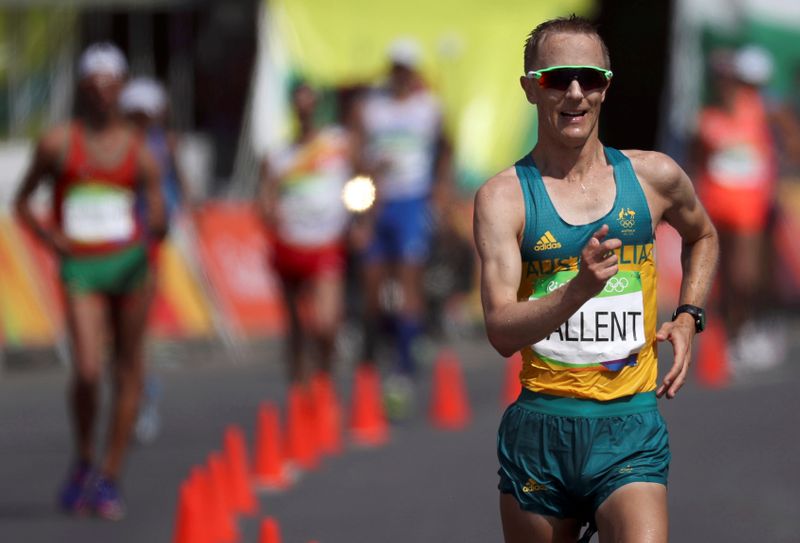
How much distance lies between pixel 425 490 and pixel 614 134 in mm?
15464

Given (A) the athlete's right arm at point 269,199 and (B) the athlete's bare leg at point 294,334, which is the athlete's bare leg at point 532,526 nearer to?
(B) the athlete's bare leg at point 294,334

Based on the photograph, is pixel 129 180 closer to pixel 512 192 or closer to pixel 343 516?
pixel 343 516

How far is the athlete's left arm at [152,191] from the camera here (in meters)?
9.53

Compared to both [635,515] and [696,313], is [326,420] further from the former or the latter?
[635,515]

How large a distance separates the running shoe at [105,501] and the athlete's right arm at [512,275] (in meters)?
4.56

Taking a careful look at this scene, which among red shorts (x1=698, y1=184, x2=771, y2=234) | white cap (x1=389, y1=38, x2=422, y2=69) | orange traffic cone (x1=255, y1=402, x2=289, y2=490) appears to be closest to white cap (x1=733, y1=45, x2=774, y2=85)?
red shorts (x1=698, y1=184, x2=771, y2=234)

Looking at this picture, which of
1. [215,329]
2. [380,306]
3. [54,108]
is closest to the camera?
[380,306]

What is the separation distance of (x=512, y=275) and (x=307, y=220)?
7901 mm

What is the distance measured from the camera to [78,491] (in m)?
9.14

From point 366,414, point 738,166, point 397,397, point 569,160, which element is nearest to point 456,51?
point 738,166

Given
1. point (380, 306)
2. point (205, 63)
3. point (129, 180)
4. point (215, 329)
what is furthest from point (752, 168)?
point (205, 63)

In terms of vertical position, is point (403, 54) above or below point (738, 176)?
above

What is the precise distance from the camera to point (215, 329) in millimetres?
16844

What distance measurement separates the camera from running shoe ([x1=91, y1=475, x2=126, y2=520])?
9.02 m
